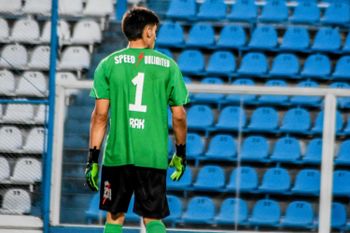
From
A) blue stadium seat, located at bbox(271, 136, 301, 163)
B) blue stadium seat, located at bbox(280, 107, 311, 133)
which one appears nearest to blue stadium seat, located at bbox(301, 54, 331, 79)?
blue stadium seat, located at bbox(280, 107, 311, 133)

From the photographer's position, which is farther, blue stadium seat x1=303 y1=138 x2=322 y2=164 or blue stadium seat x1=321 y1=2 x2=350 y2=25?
blue stadium seat x1=321 y1=2 x2=350 y2=25

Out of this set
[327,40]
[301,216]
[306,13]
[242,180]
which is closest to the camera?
[301,216]

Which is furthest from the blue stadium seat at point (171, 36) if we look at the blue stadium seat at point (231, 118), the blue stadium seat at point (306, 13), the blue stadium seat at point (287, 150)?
the blue stadium seat at point (287, 150)

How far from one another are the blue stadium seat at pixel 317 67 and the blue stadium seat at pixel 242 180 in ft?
12.8

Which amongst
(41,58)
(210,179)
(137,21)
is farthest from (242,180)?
(41,58)

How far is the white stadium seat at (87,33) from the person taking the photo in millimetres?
11172

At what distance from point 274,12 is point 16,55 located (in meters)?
3.55

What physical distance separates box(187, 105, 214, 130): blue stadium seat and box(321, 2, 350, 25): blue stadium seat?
10.6ft

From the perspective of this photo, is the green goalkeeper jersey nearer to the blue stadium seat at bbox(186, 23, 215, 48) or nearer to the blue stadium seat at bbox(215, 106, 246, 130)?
the blue stadium seat at bbox(215, 106, 246, 130)

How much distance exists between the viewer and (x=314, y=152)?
23.1 feet

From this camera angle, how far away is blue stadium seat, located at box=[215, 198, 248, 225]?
6.98m

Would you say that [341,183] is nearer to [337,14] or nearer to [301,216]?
[301,216]

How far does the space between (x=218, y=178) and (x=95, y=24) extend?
449cm

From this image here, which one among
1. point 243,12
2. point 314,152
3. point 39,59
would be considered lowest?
point 314,152
